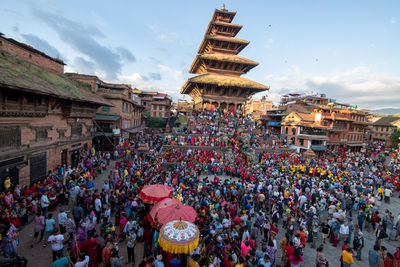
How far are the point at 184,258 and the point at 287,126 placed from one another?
1464 inches

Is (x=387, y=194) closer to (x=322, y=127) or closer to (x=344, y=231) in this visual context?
(x=344, y=231)

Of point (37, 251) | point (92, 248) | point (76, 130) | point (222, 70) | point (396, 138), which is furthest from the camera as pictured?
point (396, 138)

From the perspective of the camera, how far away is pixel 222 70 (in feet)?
119

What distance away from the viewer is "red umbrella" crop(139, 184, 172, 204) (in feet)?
30.0

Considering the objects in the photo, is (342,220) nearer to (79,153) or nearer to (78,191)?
(78,191)

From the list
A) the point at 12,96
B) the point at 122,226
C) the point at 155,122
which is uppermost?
the point at 12,96

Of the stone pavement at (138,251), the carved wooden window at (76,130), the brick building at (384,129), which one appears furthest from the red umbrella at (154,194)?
the brick building at (384,129)

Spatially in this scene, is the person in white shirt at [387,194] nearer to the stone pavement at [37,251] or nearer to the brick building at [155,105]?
the stone pavement at [37,251]

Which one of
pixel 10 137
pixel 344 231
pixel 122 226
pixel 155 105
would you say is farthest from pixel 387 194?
pixel 155 105

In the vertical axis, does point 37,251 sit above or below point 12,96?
below

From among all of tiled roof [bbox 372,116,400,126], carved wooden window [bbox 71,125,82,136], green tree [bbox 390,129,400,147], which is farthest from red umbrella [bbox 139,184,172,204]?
tiled roof [bbox 372,116,400,126]

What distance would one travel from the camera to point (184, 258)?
697cm

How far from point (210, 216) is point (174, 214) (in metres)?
2.63

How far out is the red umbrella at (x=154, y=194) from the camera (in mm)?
9141
